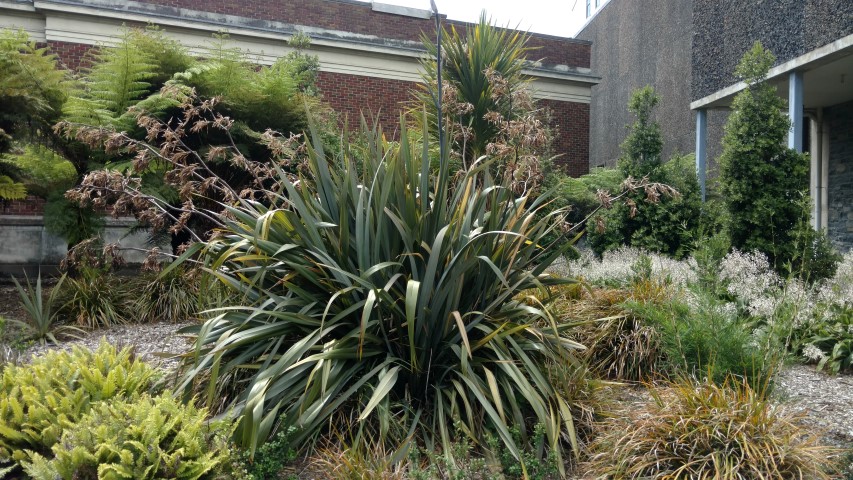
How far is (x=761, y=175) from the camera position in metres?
8.58

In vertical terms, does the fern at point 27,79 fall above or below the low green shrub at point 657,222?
above

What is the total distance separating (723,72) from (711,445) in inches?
390

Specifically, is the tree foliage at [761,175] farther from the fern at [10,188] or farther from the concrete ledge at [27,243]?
the concrete ledge at [27,243]

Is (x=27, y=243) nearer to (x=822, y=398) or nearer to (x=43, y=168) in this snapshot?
(x=43, y=168)

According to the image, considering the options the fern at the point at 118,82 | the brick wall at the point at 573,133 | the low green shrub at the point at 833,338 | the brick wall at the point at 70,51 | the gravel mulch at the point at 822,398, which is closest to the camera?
the gravel mulch at the point at 822,398

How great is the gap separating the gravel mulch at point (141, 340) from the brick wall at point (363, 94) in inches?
473

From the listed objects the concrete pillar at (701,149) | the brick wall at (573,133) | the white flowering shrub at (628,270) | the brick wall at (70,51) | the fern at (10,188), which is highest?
the brick wall at (70,51)

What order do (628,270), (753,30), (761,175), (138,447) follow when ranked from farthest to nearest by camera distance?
(753,30), (761,175), (628,270), (138,447)

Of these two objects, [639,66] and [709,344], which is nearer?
[709,344]

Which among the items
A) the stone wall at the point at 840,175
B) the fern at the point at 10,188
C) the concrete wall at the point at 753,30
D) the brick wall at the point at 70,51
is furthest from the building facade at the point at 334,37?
the fern at the point at 10,188

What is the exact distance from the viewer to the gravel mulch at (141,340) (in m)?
5.82

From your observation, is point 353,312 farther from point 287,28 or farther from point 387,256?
point 287,28

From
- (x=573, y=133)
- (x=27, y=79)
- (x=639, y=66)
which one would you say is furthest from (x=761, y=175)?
(x=639, y=66)

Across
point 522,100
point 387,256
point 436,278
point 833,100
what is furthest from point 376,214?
point 833,100
